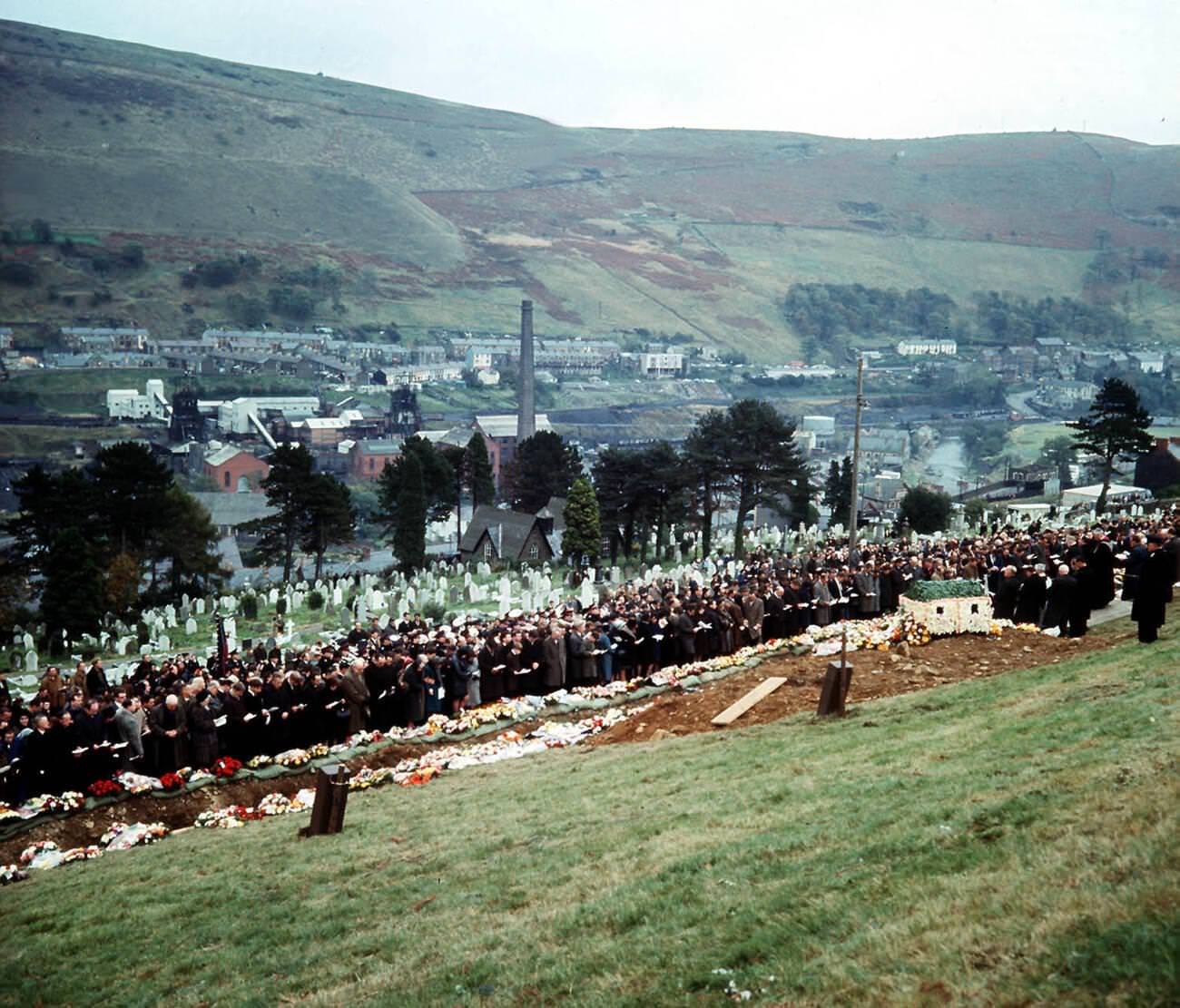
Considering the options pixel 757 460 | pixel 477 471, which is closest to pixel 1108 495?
A: pixel 757 460

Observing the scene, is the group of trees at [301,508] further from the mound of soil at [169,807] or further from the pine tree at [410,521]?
the mound of soil at [169,807]

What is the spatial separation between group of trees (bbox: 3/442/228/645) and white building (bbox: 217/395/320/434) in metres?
101

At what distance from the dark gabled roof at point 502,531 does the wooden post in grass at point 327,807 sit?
175ft

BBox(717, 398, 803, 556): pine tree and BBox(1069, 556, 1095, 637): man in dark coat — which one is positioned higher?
BBox(1069, 556, 1095, 637): man in dark coat

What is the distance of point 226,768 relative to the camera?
59.7 ft

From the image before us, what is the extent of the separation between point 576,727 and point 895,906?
12.5 meters

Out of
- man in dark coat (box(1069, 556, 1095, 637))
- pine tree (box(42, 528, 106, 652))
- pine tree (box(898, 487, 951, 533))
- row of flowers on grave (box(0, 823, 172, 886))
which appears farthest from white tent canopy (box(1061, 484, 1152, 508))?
row of flowers on grave (box(0, 823, 172, 886))

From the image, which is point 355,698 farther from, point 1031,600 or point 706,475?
point 706,475

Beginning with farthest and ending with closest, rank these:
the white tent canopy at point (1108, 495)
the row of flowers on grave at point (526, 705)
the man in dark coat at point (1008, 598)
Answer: the white tent canopy at point (1108, 495), the man in dark coat at point (1008, 598), the row of flowers on grave at point (526, 705)

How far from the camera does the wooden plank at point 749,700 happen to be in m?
17.8

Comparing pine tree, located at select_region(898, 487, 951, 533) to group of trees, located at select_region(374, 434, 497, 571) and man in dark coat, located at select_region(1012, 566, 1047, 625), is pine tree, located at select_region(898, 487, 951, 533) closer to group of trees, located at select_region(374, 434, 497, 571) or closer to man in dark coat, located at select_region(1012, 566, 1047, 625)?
group of trees, located at select_region(374, 434, 497, 571)

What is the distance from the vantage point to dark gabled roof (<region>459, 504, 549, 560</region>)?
69.4 meters

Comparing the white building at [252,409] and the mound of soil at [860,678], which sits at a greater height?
the mound of soil at [860,678]

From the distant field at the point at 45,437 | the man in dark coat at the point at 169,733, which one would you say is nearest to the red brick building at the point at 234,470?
the distant field at the point at 45,437
